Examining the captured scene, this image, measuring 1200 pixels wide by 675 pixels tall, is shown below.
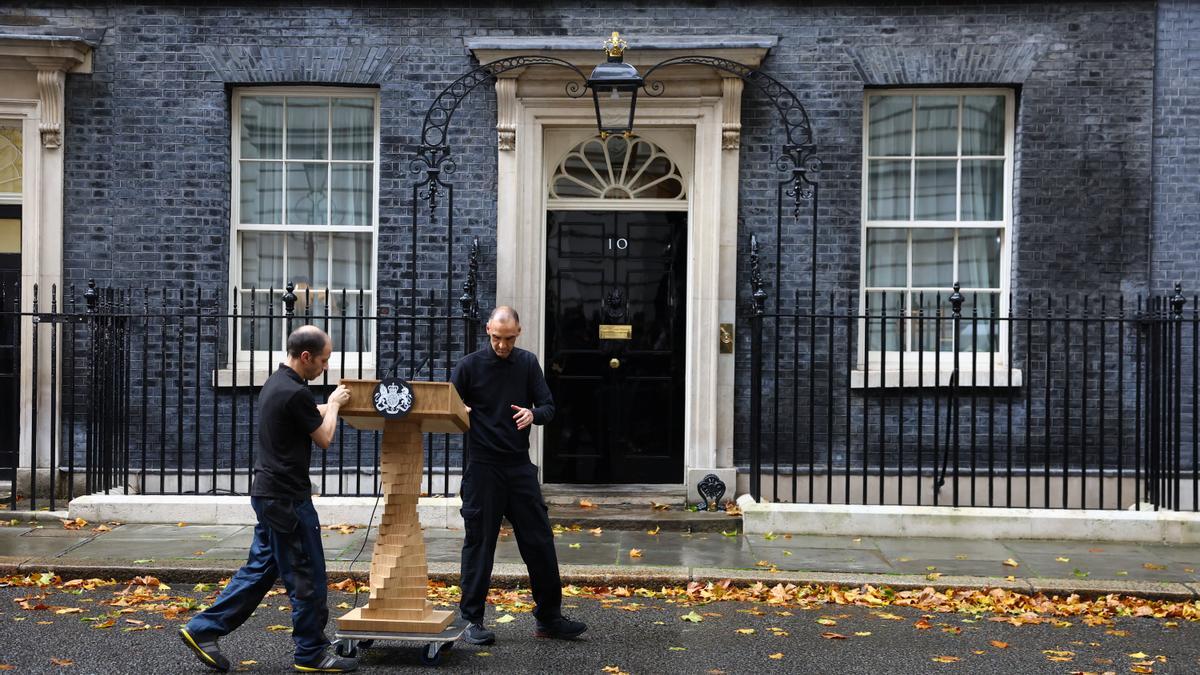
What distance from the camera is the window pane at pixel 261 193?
11219mm

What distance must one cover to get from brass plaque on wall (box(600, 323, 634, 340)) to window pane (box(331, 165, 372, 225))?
89.0 inches

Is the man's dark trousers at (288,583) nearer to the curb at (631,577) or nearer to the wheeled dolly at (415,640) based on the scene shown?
the wheeled dolly at (415,640)

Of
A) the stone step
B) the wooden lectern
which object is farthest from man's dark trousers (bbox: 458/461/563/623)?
the stone step

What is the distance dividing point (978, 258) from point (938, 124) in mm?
1210

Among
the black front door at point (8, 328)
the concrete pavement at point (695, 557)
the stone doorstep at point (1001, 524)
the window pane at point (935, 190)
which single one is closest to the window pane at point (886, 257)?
the window pane at point (935, 190)

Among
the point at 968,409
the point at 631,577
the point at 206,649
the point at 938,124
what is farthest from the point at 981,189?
the point at 206,649

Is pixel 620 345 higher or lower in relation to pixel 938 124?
lower

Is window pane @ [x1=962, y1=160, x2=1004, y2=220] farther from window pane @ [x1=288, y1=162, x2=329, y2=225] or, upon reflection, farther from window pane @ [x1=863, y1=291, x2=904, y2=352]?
window pane @ [x1=288, y1=162, x2=329, y2=225]

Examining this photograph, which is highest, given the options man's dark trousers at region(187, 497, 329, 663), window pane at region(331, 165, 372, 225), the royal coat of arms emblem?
window pane at region(331, 165, 372, 225)

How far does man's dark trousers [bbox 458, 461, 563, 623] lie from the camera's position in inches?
260

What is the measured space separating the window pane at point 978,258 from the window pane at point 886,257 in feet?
1.63

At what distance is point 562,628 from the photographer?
6668mm

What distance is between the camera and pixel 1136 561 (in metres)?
8.88

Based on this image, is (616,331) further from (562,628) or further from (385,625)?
(385,625)
